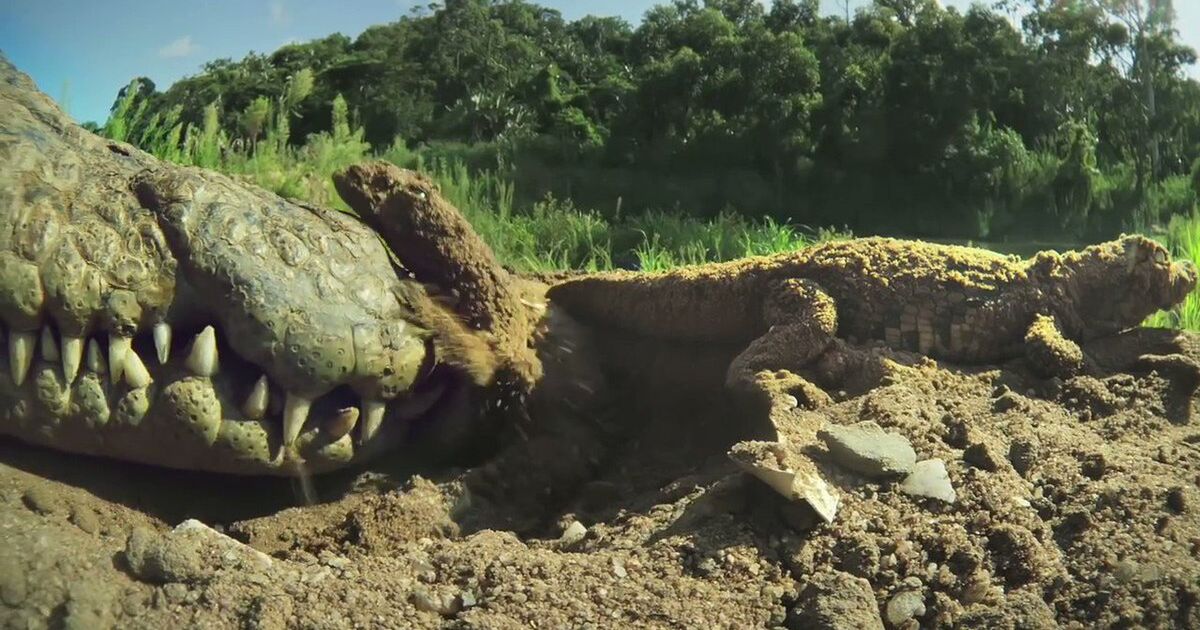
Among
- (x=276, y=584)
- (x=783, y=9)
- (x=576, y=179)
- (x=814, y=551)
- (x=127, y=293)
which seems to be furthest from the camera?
(x=576, y=179)

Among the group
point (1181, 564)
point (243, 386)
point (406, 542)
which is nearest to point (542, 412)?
point (406, 542)

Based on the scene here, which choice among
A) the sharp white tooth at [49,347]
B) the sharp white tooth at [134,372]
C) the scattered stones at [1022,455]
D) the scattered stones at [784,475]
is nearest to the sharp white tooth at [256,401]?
the sharp white tooth at [134,372]

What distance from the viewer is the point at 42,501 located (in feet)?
8.72

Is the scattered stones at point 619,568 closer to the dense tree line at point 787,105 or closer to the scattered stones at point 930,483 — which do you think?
the scattered stones at point 930,483

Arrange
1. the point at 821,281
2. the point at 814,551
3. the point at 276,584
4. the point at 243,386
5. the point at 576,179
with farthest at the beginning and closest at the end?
the point at 576,179
the point at 821,281
the point at 243,386
the point at 814,551
the point at 276,584

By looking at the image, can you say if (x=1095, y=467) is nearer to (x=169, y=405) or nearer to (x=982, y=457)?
(x=982, y=457)

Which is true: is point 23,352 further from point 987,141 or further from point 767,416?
point 987,141

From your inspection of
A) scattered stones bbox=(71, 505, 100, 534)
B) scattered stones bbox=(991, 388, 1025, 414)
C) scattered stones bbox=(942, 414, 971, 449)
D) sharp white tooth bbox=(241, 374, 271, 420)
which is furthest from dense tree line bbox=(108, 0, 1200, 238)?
scattered stones bbox=(942, 414, 971, 449)

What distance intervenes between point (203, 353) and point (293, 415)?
0.29 m

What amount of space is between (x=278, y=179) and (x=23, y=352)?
1952 millimetres

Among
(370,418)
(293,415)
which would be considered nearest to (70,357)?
(293,415)

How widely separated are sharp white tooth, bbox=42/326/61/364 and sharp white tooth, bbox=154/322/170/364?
220 mm

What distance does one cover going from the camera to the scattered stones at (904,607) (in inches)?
93.0

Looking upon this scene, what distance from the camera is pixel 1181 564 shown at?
2389 mm
